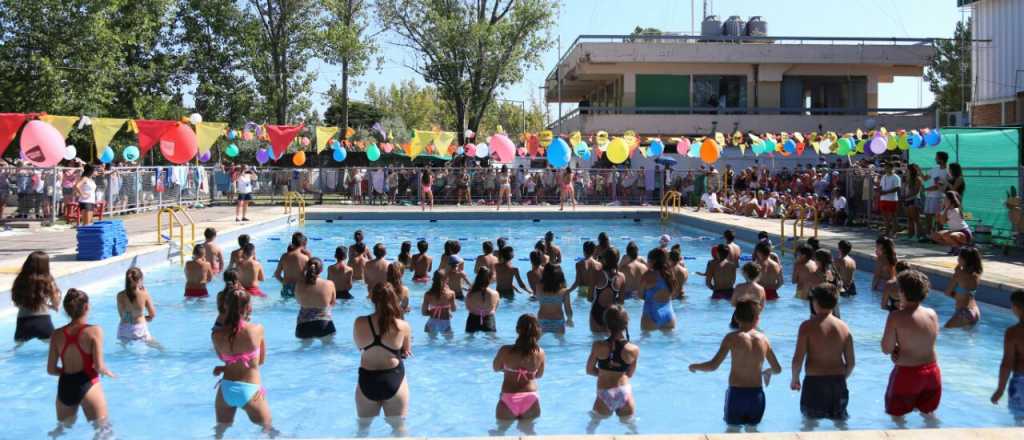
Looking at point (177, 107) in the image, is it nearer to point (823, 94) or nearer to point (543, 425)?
point (823, 94)

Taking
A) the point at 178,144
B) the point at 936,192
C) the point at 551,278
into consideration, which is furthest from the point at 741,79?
the point at 551,278

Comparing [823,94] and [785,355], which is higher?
[823,94]

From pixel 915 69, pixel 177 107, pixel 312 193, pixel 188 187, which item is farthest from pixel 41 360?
pixel 915 69

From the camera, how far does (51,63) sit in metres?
29.0

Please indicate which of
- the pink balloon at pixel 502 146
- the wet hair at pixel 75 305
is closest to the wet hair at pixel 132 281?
the wet hair at pixel 75 305

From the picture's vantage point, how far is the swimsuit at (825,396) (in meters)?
6.42

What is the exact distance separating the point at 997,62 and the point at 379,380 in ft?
107

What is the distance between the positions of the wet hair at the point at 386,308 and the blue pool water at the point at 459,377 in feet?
2.71

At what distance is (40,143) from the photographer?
1588 centimetres

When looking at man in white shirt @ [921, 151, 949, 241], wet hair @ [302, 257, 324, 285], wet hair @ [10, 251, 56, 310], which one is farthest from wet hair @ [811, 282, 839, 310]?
man in white shirt @ [921, 151, 949, 241]

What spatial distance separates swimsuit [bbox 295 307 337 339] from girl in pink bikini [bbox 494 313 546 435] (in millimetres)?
3939

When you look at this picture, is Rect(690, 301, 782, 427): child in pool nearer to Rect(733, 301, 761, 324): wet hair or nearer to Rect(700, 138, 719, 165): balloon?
Rect(733, 301, 761, 324): wet hair

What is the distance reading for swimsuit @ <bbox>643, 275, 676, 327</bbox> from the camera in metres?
10.6

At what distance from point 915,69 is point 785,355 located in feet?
118
